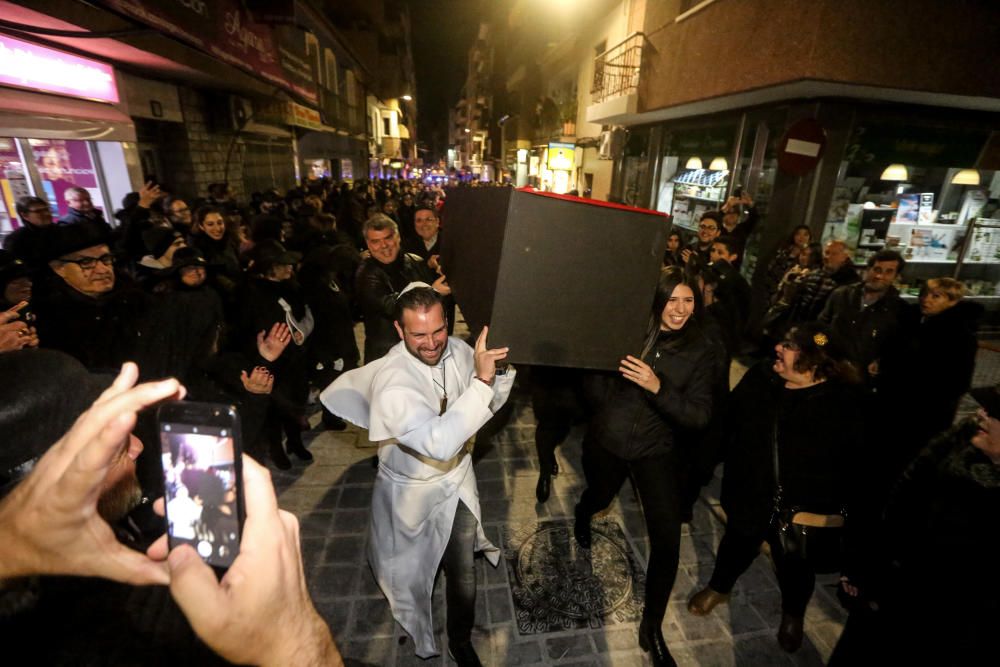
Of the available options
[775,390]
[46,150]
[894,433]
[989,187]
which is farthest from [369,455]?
[989,187]

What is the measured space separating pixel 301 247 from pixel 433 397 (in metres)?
5.85

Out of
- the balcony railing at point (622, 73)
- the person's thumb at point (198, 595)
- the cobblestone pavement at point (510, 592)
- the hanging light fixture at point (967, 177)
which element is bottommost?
the cobblestone pavement at point (510, 592)

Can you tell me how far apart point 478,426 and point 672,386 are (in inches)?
52.0

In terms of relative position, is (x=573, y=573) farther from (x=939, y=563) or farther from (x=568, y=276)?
(x=568, y=276)

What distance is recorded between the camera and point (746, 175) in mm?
9156

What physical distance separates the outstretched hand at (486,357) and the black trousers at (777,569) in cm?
213

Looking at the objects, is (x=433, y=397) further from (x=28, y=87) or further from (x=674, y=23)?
(x=674, y=23)

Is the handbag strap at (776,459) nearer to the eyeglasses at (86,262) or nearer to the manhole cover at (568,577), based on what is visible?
the manhole cover at (568,577)

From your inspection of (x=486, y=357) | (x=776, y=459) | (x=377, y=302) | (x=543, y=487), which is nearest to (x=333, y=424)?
(x=377, y=302)

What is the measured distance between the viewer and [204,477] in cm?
98

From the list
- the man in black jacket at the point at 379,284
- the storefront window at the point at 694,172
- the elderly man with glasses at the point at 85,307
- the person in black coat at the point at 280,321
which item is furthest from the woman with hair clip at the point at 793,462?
the storefront window at the point at 694,172

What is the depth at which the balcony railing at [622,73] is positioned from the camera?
11.0 metres

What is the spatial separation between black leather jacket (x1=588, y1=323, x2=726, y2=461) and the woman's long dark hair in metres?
0.01

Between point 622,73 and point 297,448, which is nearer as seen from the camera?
point 297,448
